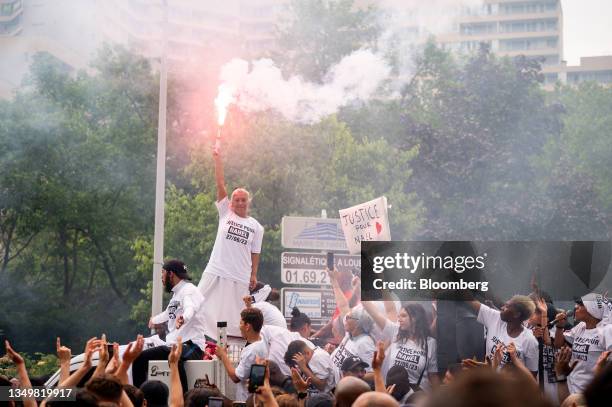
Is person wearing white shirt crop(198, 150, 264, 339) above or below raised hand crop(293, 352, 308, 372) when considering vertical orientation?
above

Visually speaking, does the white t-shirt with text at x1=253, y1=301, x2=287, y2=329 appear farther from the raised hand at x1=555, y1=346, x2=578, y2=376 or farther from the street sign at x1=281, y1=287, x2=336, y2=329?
the street sign at x1=281, y1=287, x2=336, y2=329

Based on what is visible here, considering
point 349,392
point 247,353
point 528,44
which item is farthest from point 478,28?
point 349,392

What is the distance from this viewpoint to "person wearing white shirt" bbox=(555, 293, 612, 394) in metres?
9.08

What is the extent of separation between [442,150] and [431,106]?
570 cm

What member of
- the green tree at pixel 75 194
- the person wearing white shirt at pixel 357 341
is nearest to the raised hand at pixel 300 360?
the person wearing white shirt at pixel 357 341

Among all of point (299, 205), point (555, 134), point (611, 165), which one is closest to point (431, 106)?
point (555, 134)

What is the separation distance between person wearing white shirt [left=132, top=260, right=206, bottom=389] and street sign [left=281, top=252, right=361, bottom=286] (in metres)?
4.33

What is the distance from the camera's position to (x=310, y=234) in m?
15.1

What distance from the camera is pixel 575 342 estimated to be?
930 cm

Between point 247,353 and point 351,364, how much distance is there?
3.07 feet

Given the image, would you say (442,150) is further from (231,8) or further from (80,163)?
(80,163)

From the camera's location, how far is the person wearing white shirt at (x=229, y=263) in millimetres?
11242

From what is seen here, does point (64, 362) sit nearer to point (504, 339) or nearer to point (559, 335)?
point (504, 339)

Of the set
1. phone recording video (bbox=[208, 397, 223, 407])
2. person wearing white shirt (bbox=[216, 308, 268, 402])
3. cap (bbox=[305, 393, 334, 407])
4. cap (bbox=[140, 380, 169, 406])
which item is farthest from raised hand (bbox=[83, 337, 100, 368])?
person wearing white shirt (bbox=[216, 308, 268, 402])
